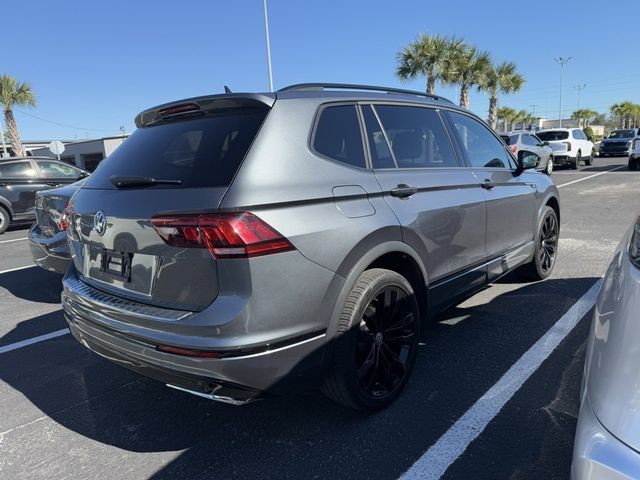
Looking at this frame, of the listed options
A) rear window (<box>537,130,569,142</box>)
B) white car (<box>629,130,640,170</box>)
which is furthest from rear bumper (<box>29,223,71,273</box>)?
rear window (<box>537,130,569,142</box>)

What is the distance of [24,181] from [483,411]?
11375mm

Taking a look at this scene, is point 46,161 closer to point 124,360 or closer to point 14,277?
point 14,277

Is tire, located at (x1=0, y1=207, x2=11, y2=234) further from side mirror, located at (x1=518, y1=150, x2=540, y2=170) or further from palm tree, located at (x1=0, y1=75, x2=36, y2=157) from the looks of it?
palm tree, located at (x1=0, y1=75, x2=36, y2=157)

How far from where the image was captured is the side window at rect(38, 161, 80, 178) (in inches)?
440

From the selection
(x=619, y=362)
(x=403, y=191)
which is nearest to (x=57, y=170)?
(x=403, y=191)

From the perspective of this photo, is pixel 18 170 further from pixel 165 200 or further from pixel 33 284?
pixel 165 200

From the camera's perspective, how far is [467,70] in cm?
2830

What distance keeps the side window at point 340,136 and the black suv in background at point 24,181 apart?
30.5 feet

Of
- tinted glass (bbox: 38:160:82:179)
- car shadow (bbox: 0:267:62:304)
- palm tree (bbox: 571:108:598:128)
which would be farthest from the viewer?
palm tree (bbox: 571:108:598:128)

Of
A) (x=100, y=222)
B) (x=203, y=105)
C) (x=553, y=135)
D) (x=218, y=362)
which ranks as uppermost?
(x=553, y=135)

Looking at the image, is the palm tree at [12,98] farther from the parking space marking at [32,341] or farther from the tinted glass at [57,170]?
the parking space marking at [32,341]

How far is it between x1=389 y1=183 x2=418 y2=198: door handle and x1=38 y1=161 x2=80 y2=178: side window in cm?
1041

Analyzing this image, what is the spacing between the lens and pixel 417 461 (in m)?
2.41

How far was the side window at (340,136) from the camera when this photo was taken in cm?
263
